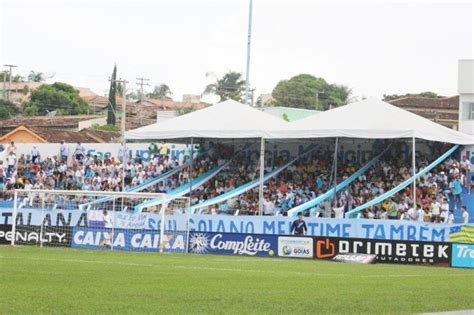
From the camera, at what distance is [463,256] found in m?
31.5

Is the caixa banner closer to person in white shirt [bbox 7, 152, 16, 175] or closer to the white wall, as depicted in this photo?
person in white shirt [bbox 7, 152, 16, 175]

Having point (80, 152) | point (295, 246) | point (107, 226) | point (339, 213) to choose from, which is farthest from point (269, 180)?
point (80, 152)

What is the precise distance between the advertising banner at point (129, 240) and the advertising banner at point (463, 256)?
952 centimetres

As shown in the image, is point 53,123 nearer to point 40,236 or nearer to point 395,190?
point 40,236

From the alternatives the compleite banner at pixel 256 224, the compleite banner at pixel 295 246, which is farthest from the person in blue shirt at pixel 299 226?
the compleite banner at pixel 256 224

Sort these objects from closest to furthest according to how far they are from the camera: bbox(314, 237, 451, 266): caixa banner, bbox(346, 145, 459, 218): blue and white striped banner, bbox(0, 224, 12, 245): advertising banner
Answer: bbox(314, 237, 451, 266): caixa banner < bbox(0, 224, 12, 245): advertising banner < bbox(346, 145, 459, 218): blue and white striped banner

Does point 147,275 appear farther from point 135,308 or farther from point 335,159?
point 335,159

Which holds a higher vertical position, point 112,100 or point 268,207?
point 112,100

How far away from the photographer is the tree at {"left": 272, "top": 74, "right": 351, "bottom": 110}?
12144 centimetres

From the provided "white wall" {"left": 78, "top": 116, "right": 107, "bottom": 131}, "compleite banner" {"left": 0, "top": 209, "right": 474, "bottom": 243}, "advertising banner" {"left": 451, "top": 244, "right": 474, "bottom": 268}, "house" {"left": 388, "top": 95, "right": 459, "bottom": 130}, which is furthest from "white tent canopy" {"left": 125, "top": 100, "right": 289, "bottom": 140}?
"house" {"left": 388, "top": 95, "right": 459, "bottom": 130}

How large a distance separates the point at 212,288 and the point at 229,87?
346ft

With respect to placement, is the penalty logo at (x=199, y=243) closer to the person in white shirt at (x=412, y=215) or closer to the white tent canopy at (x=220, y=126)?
the person in white shirt at (x=412, y=215)

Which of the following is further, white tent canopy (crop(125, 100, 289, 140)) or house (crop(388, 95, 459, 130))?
house (crop(388, 95, 459, 130))

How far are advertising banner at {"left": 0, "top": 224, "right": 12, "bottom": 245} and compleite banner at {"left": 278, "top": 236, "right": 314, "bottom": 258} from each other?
377 inches
